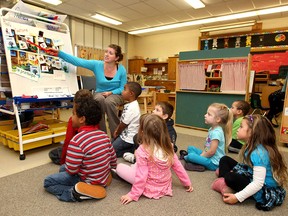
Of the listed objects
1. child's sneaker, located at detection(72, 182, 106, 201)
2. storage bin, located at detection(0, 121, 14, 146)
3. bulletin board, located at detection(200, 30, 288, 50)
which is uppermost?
bulletin board, located at detection(200, 30, 288, 50)

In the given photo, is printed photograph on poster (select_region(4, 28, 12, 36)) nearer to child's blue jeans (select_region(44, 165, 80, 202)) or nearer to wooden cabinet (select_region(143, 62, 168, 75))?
child's blue jeans (select_region(44, 165, 80, 202))

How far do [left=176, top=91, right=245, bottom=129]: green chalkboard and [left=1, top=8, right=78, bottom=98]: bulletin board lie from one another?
1918 millimetres

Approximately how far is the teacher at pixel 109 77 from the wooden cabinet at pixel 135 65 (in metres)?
5.21

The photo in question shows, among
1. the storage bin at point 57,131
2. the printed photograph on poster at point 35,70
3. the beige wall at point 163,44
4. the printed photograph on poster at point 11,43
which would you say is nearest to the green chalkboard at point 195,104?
the storage bin at point 57,131

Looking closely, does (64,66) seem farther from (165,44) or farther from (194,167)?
(165,44)

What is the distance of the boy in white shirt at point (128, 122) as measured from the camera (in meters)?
2.09

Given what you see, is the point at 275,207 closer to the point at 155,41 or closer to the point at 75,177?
the point at 75,177

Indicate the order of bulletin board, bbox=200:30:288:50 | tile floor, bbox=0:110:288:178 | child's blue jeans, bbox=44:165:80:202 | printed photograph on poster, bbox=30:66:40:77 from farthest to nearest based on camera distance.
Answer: bulletin board, bbox=200:30:288:50 → printed photograph on poster, bbox=30:66:40:77 → tile floor, bbox=0:110:288:178 → child's blue jeans, bbox=44:165:80:202

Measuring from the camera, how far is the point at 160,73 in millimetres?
7629

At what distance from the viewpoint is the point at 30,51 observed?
86.7 inches

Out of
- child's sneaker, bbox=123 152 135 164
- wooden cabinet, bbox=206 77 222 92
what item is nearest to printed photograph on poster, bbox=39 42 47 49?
child's sneaker, bbox=123 152 135 164

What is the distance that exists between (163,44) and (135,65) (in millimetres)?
1267

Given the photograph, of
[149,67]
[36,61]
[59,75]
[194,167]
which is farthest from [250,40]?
[36,61]

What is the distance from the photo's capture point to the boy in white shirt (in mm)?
2086
